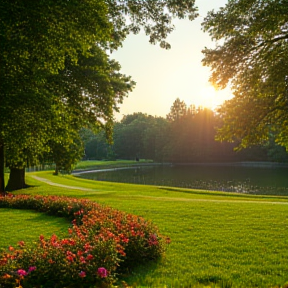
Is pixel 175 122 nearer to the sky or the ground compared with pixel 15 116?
nearer to the sky

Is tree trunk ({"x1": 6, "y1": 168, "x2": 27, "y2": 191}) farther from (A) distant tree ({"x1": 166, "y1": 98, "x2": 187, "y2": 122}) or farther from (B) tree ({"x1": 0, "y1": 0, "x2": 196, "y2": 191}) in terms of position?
(A) distant tree ({"x1": 166, "y1": 98, "x2": 187, "y2": 122})

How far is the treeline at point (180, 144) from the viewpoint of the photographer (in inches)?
3396

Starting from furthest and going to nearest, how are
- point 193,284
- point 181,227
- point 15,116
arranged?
1. point 181,227
2. point 15,116
3. point 193,284

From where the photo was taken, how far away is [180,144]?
308 ft

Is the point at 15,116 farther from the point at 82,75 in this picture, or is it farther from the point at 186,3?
the point at 82,75

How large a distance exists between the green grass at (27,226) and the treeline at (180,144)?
69.3m

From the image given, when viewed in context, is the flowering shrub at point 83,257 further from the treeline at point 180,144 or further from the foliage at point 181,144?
the foliage at point 181,144

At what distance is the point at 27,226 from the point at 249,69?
8.90m

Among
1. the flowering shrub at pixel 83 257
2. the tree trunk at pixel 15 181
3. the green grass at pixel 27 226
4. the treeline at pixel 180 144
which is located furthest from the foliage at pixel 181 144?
the flowering shrub at pixel 83 257

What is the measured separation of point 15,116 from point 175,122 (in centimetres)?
9214

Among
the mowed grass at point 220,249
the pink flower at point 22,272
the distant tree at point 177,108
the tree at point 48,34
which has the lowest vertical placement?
the mowed grass at point 220,249

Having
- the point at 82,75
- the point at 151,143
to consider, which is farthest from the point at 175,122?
the point at 82,75

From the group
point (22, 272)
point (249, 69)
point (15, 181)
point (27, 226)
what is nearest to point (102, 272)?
point (22, 272)

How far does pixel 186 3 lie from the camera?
30.6 feet
